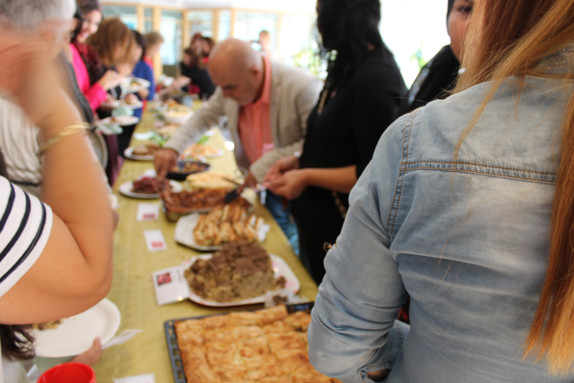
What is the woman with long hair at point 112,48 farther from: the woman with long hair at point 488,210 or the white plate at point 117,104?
the woman with long hair at point 488,210

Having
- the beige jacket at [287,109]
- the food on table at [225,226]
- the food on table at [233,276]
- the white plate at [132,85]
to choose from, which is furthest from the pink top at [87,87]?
the food on table at [233,276]

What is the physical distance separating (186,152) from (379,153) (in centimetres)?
320

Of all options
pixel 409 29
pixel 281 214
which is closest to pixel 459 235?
pixel 281 214

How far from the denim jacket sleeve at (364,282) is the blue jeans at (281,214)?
7.65 feet

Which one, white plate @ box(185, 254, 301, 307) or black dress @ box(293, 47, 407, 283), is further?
black dress @ box(293, 47, 407, 283)

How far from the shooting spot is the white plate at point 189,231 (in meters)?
2.01

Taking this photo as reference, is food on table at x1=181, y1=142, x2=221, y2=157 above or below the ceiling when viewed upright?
below

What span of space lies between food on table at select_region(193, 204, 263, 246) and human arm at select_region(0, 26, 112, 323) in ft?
4.09

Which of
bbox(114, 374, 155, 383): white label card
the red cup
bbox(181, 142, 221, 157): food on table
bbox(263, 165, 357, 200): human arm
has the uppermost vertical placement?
bbox(263, 165, 357, 200): human arm

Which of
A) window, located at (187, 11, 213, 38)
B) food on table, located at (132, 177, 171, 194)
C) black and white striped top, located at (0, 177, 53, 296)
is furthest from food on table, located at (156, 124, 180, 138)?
window, located at (187, 11, 213, 38)

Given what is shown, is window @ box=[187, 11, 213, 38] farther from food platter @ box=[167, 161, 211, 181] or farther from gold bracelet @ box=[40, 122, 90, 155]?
→ gold bracelet @ box=[40, 122, 90, 155]

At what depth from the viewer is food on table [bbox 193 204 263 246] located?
2035 mm

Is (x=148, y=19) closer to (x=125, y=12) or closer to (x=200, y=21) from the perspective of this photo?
(x=125, y=12)

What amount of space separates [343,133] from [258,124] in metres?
1.00
